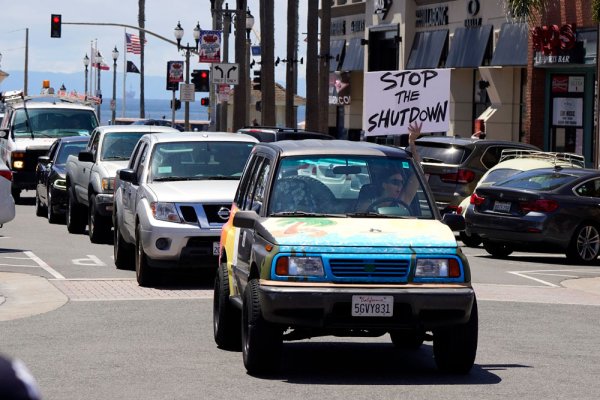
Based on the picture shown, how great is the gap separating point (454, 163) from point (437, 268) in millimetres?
16392

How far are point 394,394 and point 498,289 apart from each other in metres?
7.87

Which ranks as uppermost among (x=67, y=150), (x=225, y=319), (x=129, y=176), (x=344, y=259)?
(x=67, y=150)

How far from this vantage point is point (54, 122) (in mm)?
33438

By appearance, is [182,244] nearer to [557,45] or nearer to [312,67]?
[557,45]

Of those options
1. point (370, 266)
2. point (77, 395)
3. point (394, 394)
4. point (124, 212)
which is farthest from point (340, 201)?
point (124, 212)

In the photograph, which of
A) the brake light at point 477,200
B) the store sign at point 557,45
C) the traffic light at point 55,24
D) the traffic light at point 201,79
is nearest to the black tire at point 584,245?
the brake light at point 477,200

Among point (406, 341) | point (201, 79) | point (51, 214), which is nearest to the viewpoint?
point (406, 341)

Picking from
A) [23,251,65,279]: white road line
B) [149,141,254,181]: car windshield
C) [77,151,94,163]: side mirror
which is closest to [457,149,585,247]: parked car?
[77,151,94,163]: side mirror

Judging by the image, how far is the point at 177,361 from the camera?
9.93 meters

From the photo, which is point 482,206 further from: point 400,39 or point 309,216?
point 400,39

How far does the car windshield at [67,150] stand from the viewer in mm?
27453

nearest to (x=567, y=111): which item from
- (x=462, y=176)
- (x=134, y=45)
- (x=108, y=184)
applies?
(x=462, y=176)

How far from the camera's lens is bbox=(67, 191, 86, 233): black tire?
2452cm

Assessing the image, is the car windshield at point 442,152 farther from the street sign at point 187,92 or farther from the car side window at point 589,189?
the street sign at point 187,92
